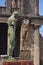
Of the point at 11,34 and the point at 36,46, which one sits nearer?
the point at 11,34

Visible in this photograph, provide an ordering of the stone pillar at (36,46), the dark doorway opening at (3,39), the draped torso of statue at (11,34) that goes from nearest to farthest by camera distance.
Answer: the draped torso of statue at (11,34), the stone pillar at (36,46), the dark doorway opening at (3,39)

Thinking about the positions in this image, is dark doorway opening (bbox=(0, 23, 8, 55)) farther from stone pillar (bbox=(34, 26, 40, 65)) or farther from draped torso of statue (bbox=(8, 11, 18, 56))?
draped torso of statue (bbox=(8, 11, 18, 56))

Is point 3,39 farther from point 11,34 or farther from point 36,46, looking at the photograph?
point 11,34

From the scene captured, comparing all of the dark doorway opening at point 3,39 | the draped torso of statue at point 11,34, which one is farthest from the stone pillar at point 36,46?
the draped torso of statue at point 11,34

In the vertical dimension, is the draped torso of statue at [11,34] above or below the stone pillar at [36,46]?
above

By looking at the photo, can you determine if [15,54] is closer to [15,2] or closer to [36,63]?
[36,63]

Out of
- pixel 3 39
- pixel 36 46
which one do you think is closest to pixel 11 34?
pixel 36 46

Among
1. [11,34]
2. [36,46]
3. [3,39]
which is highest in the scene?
[11,34]

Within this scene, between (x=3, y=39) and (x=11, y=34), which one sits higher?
(x=11, y=34)

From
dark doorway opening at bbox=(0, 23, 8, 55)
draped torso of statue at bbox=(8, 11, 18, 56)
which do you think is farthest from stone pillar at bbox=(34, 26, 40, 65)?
draped torso of statue at bbox=(8, 11, 18, 56)

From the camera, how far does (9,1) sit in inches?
1174

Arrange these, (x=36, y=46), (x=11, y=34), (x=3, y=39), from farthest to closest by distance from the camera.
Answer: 1. (x=3, y=39)
2. (x=36, y=46)
3. (x=11, y=34)

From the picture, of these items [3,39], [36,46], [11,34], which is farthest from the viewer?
[3,39]

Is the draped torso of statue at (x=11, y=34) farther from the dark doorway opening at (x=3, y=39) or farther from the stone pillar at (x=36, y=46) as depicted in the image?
the dark doorway opening at (x=3, y=39)
